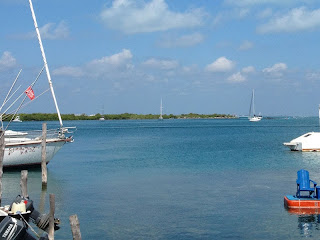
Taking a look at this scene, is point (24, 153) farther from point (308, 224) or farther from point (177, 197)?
point (308, 224)

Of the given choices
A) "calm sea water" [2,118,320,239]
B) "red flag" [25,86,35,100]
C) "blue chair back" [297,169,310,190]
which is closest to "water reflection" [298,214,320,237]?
"calm sea water" [2,118,320,239]

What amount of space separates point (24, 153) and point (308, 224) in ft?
80.5

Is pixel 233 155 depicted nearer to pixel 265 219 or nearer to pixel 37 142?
pixel 37 142

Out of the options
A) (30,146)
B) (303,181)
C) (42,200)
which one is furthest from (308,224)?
(30,146)

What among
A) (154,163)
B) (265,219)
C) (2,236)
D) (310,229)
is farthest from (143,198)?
(154,163)

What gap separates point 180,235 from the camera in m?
20.6

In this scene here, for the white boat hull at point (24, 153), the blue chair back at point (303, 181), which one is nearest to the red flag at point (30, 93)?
the white boat hull at point (24, 153)

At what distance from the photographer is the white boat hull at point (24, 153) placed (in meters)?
38.6

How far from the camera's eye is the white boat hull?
38562mm

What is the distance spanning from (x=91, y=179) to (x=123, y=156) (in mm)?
20800

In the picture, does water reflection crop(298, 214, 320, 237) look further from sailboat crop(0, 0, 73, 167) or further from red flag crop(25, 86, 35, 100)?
sailboat crop(0, 0, 73, 167)

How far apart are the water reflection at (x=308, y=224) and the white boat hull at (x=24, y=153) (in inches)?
918

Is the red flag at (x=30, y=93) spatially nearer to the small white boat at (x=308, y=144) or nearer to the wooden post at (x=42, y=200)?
the wooden post at (x=42, y=200)

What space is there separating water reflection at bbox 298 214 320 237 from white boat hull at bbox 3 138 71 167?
76.5 ft
